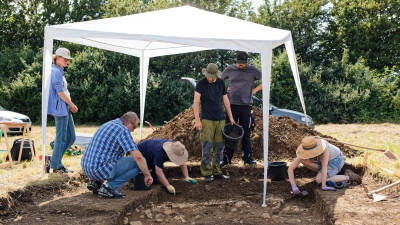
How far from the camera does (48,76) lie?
22.2ft

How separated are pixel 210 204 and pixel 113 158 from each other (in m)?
1.46

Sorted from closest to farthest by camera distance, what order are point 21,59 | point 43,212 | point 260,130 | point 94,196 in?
point 43,212, point 94,196, point 260,130, point 21,59

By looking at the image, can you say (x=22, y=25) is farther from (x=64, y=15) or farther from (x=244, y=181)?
(x=244, y=181)

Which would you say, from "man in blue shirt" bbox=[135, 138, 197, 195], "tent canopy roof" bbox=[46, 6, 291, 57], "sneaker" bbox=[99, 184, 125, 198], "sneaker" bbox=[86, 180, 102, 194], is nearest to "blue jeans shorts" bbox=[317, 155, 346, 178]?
"tent canopy roof" bbox=[46, 6, 291, 57]

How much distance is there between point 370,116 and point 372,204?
44.7ft

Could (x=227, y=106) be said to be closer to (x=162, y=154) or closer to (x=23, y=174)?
(x=162, y=154)

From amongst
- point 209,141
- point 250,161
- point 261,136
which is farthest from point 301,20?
point 209,141

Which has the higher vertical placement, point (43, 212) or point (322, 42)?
point (322, 42)

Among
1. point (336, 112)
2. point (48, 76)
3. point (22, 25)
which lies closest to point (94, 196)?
point (48, 76)

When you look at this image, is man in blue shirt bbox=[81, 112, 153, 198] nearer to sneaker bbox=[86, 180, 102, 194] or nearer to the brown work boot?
sneaker bbox=[86, 180, 102, 194]

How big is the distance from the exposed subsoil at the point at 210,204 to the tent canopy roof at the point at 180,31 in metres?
2.08

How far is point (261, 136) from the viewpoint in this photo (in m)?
9.21

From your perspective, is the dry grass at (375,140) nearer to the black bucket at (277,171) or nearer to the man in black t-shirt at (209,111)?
the black bucket at (277,171)

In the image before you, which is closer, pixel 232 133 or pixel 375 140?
pixel 232 133
